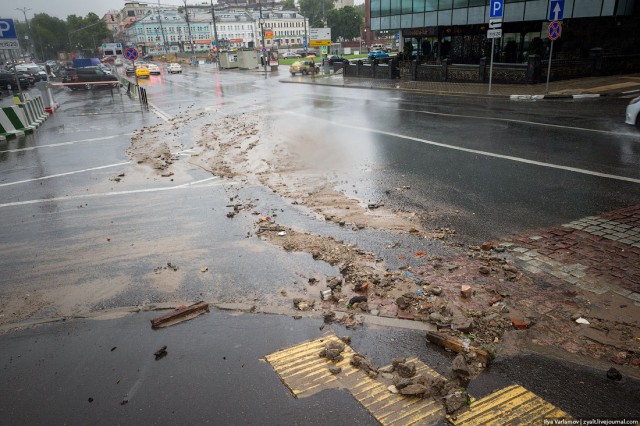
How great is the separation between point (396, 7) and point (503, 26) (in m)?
9.99

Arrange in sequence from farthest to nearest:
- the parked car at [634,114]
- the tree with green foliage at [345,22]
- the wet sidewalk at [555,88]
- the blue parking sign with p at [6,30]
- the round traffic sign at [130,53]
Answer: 1. the tree with green foliage at [345,22]
2. the round traffic sign at [130,53]
3. the wet sidewalk at [555,88]
4. the blue parking sign with p at [6,30]
5. the parked car at [634,114]

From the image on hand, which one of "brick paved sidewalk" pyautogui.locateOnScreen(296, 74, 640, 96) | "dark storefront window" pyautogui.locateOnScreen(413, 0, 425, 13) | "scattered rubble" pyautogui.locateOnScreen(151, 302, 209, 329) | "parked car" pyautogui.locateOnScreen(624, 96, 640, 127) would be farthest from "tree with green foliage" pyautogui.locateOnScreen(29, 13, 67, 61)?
"scattered rubble" pyautogui.locateOnScreen(151, 302, 209, 329)

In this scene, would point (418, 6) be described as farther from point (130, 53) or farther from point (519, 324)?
point (519, 324)

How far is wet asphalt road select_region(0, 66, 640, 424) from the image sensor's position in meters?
3.78

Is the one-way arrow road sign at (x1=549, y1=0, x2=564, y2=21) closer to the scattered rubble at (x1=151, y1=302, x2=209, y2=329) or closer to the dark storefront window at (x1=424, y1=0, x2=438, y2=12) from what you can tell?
the dark storefront window at (x1=424, y1=0, x2=438, y2=12)

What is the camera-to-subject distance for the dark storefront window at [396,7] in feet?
129

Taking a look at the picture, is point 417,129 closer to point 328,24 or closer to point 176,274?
point 176,274

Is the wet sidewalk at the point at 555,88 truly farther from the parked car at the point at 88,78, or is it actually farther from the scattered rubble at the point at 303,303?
the parked car at the point at 88,78

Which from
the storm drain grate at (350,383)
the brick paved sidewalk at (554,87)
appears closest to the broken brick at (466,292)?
the storm drain grate at (350,383)

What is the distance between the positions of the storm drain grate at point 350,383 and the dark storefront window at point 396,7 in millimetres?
40779

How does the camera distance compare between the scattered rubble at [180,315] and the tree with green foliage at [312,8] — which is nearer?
the scattered rubble at [180,315]

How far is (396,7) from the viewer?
39.6 meters

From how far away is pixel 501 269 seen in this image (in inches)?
216

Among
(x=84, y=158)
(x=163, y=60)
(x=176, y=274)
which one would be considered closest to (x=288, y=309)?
(x=176, y=274)
